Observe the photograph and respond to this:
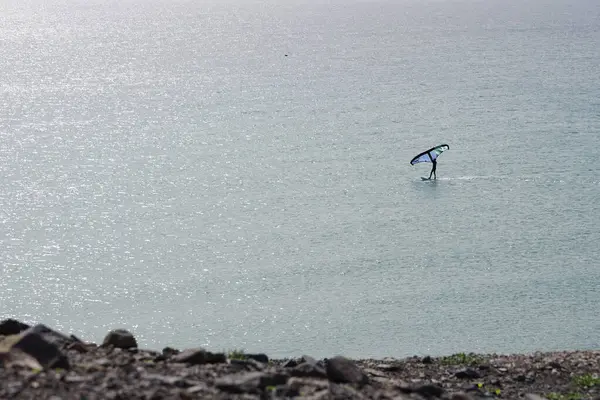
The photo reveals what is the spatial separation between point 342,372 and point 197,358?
7.02ft

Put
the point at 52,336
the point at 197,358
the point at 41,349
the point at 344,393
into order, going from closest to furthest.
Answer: the point at 344,393 → the point at 41,349 → the point at 197,358 → the point at 52,336

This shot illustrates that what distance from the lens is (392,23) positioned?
101 meters

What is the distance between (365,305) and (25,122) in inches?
1102

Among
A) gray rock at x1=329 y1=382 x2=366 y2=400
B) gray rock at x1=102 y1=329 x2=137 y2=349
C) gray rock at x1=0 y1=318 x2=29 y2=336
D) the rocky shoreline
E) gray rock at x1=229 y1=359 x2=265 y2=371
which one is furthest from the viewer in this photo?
gray rock at x1=0 y1=318 x2=29 y2=336

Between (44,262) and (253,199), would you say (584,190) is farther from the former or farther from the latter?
(44,262)

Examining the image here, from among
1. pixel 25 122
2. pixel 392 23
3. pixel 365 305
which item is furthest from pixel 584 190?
pixel 392 23

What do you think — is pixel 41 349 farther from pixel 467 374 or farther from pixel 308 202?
pixel 308 202

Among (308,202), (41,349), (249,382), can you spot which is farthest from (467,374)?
(308,202)

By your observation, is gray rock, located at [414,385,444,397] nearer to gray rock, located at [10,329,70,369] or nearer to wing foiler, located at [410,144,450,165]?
gray rock, located at [10,329,70,369]

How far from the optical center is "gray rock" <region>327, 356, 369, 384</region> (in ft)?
45.6

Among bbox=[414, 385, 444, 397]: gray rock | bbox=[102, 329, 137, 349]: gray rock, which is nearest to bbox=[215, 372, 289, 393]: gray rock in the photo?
bbox=[414, 385, 444, 397]: gray rock

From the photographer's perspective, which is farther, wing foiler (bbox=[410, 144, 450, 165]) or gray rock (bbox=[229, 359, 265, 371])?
wing foiler (bbox=[410, 144, 450, 165])

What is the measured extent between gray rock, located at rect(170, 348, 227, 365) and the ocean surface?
8029 mm

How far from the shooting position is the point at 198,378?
513 inches
